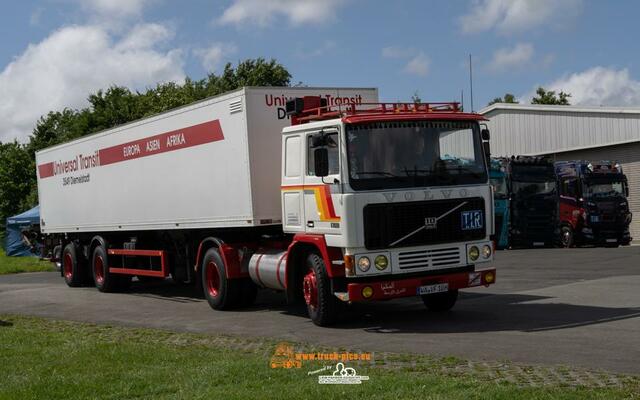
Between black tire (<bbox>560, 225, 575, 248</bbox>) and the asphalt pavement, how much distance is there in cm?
978

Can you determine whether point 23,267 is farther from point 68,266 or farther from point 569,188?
point 569,188

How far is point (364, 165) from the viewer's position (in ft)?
A: 35.4

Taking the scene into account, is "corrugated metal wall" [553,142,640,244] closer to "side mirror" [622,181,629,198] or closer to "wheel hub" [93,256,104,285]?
"side mirror" [622,181,629,198]

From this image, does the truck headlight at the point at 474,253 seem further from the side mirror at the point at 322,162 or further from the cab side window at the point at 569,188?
the cab side window at the point at 569,188

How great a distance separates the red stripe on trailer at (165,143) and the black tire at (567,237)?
1829cm

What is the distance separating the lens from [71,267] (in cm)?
2100

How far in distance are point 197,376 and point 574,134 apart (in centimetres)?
3089

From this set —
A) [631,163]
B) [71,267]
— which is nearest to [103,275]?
[71,267]

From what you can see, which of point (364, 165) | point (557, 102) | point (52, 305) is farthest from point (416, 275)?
point (557, 102)

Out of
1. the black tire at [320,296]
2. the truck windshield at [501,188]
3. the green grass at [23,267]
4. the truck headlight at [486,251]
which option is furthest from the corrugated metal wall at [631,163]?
the black tire at [320,296]

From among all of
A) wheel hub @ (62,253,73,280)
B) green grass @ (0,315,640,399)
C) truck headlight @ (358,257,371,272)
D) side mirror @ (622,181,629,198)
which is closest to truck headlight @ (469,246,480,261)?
truck headlight @ (358,257,371,272)

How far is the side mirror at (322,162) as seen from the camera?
10.8 meters

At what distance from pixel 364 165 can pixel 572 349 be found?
3.57 m

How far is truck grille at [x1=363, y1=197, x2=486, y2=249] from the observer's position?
10.7m
